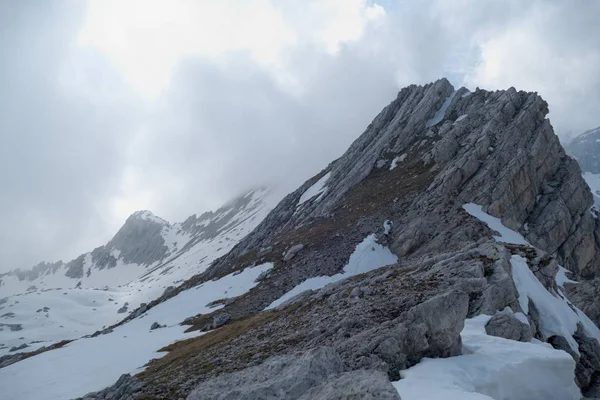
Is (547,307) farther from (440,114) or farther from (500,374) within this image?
(440,114)

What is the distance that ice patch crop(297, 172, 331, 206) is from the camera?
302 ft

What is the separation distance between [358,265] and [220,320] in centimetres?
1818

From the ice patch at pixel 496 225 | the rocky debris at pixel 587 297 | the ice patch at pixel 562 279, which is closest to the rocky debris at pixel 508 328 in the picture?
the rocky debris at pixel 587 297

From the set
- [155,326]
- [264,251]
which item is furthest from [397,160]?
[155,326]

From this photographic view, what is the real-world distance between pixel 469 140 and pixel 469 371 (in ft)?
185

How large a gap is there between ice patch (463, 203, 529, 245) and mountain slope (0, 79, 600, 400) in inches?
12.5

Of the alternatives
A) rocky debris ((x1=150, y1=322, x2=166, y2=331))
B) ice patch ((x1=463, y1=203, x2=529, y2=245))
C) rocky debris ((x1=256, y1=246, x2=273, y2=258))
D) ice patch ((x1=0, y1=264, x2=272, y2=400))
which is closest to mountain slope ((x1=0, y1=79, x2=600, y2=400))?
ice patch ((x1=463, y1=203, x2=529, y2=245))

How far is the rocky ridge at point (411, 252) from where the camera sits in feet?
48.0

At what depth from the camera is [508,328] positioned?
17.9 m

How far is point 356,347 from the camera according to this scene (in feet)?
48.9

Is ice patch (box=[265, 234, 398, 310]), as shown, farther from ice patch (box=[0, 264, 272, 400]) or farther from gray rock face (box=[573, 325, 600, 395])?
gray rock face (box=[573, 325, 600, 395])

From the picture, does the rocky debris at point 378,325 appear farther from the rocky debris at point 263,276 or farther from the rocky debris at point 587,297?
the rocky debris at point 263,276

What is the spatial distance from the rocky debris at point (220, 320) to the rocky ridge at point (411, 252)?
71cm

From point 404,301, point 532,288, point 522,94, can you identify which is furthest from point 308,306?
point 522,94
